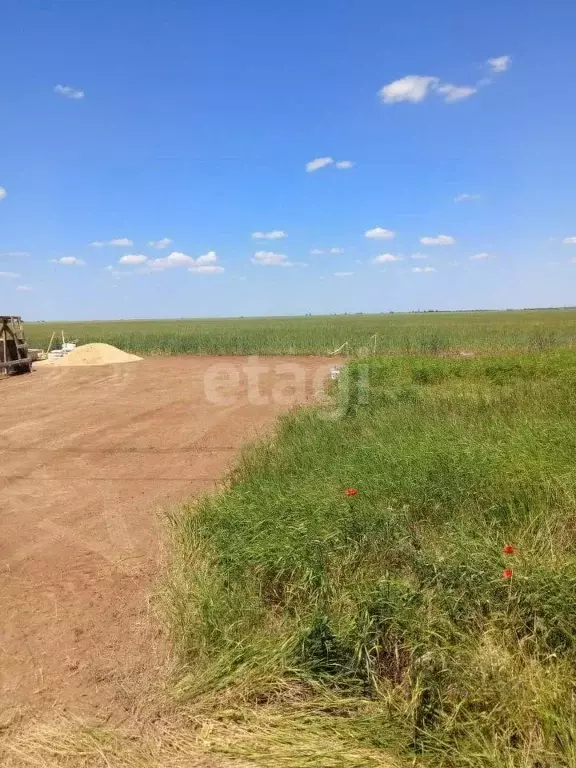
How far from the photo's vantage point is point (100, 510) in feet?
17.4

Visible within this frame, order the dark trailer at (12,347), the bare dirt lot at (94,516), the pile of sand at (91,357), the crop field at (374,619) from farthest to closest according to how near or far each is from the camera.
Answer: the pile of sand at (91,357)
the dark trailer at (12,347)
the bare dirt lot at (94,516)
the crop field at (374,619)

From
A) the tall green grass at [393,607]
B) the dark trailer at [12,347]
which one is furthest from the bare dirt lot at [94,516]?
the dark trailer at [12,347]

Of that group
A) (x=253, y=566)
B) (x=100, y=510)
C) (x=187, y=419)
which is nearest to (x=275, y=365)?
(x=187, y=419)

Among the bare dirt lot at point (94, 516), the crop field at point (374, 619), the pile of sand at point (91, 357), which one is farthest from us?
the pile of sand at point (91, 357)

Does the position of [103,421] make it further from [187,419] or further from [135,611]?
[135,611]

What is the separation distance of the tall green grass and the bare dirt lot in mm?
375

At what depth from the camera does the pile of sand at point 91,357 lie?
62.8 feet

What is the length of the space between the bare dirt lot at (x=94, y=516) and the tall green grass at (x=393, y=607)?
1.23 feet

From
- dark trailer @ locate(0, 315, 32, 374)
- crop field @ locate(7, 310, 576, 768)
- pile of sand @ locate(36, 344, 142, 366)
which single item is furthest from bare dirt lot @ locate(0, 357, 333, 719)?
pile of sand @ locate(36, 344, 142, 366)

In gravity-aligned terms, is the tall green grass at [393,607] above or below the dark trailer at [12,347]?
below

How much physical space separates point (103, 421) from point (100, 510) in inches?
185

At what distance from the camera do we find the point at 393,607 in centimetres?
279

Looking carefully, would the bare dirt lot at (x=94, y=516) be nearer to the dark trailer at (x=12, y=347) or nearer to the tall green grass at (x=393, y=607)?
the tall green grass at (x=393, y=607)

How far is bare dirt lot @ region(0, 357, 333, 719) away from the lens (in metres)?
2.89
